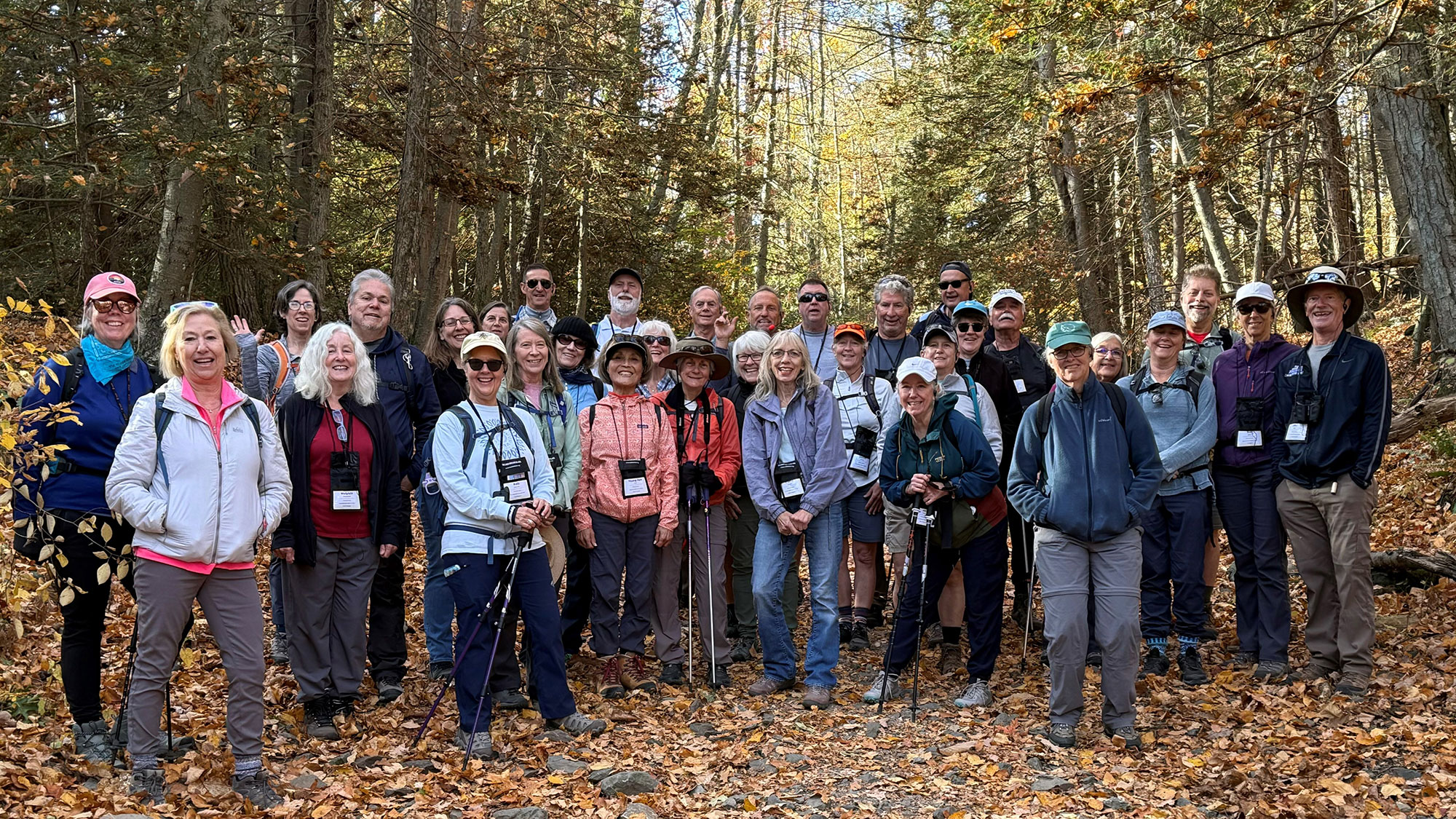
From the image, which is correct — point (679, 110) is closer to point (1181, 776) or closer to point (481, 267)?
point (481, 267)

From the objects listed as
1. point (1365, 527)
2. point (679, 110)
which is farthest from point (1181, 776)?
point (679, 110)

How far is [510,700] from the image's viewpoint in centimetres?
622

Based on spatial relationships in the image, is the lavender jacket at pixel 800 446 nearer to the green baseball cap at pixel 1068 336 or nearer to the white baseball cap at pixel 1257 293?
the green baseball cap at pixel 1068 336

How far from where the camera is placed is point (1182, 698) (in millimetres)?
6418

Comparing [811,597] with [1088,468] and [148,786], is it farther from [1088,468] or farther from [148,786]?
[148,786]

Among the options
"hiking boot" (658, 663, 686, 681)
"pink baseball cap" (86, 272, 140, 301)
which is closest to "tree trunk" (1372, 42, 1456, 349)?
"hiking boot" (658, 663, 686, 681)

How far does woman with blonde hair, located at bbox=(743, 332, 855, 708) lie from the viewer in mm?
6637

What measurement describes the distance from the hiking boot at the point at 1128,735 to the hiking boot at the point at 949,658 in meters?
1.39

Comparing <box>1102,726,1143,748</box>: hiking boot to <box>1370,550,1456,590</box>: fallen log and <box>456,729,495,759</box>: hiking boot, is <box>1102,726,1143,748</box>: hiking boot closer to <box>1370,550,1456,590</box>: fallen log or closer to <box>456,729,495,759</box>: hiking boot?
<box>1370,550,1456,590</box>: fallen log

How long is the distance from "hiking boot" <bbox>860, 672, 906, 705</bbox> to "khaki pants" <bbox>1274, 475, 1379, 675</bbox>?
8.34ft

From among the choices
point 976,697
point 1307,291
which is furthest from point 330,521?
point 1307,291

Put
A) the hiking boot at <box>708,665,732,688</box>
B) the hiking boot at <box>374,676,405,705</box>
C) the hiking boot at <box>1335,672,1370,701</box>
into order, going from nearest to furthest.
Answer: the hiking boot at <box>1335,672,1370,701</box>, the hiking boot at <box>374,676,405,705</box>, the hiking boot at <box>708,665,732,688</box>

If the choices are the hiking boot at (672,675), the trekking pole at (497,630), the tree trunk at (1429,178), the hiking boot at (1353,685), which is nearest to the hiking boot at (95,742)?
the trekking pole at (497,630)

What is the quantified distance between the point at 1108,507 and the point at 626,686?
3130 mm
